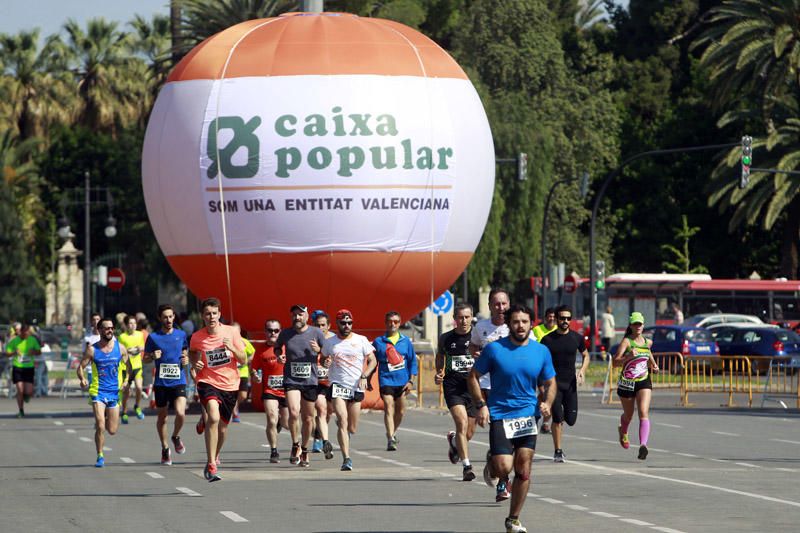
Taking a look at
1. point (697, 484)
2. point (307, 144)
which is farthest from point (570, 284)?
point (697, 484)

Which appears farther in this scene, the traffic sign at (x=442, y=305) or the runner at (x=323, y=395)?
the traffic sign at (x=442, y=305)

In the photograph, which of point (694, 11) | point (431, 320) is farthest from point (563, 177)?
point (694, 11)

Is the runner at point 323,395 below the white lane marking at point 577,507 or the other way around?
the other way around

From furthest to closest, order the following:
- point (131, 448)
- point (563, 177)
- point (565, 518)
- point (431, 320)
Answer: point (563, 177), point (431, 320), point (131, 448), point (565, 518)

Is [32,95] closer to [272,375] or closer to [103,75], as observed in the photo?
[103,75]

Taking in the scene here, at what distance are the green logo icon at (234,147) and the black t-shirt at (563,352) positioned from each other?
10551 mm

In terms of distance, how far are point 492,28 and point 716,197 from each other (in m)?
11.1

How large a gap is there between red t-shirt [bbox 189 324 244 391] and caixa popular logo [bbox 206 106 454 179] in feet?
37.8

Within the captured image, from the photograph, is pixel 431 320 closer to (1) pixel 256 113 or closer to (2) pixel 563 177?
(2) pixel 563 177

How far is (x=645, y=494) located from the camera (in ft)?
51.9

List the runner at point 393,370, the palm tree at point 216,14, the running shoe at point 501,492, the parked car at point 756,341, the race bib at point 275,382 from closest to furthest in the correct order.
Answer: the running shoe at point 501,492 → the race bib at point 275,382 → the runner at point 393,370 → the parked car at point 756,341 → the palm tree at point 216,14

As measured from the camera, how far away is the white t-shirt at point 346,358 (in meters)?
19.7

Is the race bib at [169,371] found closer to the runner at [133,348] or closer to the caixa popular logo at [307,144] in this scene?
the runner at [133,348]

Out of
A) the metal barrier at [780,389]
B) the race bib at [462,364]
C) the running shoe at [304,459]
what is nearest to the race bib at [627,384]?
the race bib at [462,364]
